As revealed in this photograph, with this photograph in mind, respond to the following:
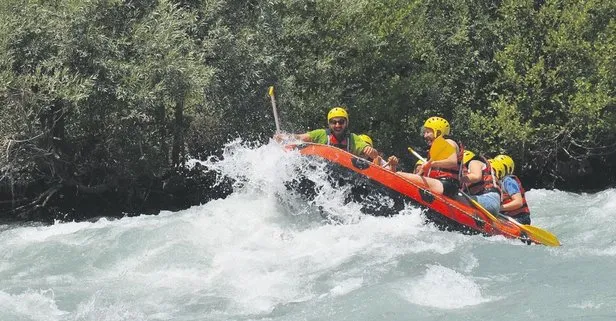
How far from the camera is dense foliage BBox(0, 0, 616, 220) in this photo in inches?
495

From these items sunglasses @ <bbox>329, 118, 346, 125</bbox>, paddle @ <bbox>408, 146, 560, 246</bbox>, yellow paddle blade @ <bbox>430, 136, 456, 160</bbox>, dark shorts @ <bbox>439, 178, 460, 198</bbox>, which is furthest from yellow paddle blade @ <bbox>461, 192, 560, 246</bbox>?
sunglasses @ <bbox>329, 118, 346, 125</bbox>

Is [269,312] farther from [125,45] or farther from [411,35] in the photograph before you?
[411,35]

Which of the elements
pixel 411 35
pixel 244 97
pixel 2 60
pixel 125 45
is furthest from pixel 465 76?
pixel 2 60

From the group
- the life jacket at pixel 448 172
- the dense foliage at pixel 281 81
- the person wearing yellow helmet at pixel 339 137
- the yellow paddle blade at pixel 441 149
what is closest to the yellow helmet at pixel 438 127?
the yellow paddle blade at pixel 441 149

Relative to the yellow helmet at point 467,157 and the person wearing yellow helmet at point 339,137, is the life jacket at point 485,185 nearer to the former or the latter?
the yellow helmet at point 467,157

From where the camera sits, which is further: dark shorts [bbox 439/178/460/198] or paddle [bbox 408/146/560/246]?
paddle [bbox 408/146/560/246]

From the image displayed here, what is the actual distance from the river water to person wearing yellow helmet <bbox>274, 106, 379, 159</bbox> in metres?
0.99

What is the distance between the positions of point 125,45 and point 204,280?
580cm

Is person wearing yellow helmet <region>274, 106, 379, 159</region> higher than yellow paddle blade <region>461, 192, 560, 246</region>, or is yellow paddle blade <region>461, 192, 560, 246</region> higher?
person wearing yellow helmet <region>274, 106, 379, 159</region>

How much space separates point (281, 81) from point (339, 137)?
404 cm

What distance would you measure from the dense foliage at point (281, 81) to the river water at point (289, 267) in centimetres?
244

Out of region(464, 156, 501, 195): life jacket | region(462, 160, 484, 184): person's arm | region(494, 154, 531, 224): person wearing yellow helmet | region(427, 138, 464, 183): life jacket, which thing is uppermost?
region(427, 138, 464, 183): life jacket

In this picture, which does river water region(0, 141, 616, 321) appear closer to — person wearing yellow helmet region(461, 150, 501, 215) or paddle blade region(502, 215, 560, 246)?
paddle blade region(502, 215, 560, 246)

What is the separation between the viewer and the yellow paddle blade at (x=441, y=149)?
9906mm
